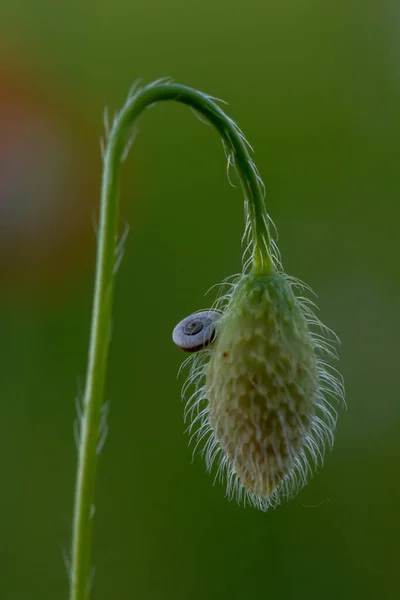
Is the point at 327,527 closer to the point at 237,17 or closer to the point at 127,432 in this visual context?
the point at 127,432

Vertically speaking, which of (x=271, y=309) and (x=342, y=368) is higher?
(x=342, y=368)

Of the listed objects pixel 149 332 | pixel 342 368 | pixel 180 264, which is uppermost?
pixel 180 264

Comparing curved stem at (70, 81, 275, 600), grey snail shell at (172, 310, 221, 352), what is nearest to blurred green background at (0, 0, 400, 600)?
grey snail shell at (172, 310, 221, 352)

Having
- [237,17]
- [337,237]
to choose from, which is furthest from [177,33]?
[337,237]

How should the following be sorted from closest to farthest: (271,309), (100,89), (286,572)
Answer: (271,309)
(286,572)
(100,89)

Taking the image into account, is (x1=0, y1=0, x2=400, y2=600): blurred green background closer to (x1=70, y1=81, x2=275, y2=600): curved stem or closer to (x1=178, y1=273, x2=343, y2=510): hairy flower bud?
(x1=178, y1=273, x2=343, y2=510): hairy flower bud

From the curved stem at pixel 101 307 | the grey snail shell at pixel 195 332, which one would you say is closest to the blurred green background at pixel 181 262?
the grey snail shell at pixel 195 332

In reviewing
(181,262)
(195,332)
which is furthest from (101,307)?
(181,262)

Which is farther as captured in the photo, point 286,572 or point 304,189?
point 304,189
